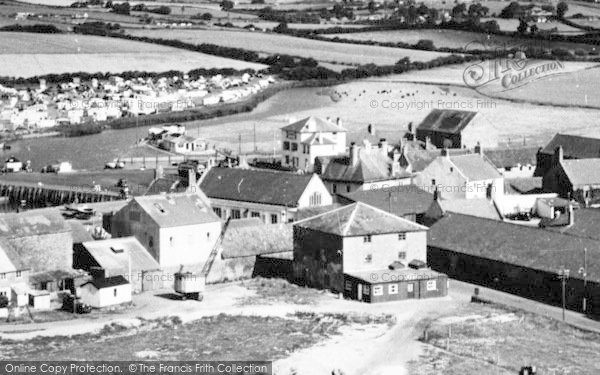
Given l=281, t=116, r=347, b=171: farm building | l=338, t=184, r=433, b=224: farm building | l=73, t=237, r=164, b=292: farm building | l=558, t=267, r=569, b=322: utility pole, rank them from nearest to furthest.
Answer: l=558, t=267, r=569, b=322: utility pole
l=73, t=237, r=164, b=292: farm building
l=338, t=184, r=433, b=224: farm building
l=281, t=116, r=347, b=171: farm building

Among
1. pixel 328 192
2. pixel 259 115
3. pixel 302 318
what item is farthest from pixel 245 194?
pixel 259 115

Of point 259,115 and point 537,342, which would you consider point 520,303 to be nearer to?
point 537,342

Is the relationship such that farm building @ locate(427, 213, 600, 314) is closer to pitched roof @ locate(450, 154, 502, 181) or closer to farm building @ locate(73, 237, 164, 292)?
farm building @ locate(73, 237, 164, 292)

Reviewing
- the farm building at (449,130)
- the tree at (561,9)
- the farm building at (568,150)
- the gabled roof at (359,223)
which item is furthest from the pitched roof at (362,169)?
the tree at (561,9)

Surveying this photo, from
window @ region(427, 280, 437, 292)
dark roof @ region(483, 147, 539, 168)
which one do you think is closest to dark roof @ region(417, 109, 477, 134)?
dark roof @ region(483, 147, 539, 168)

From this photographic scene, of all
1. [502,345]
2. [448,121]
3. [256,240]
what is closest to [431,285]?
[502,345]
